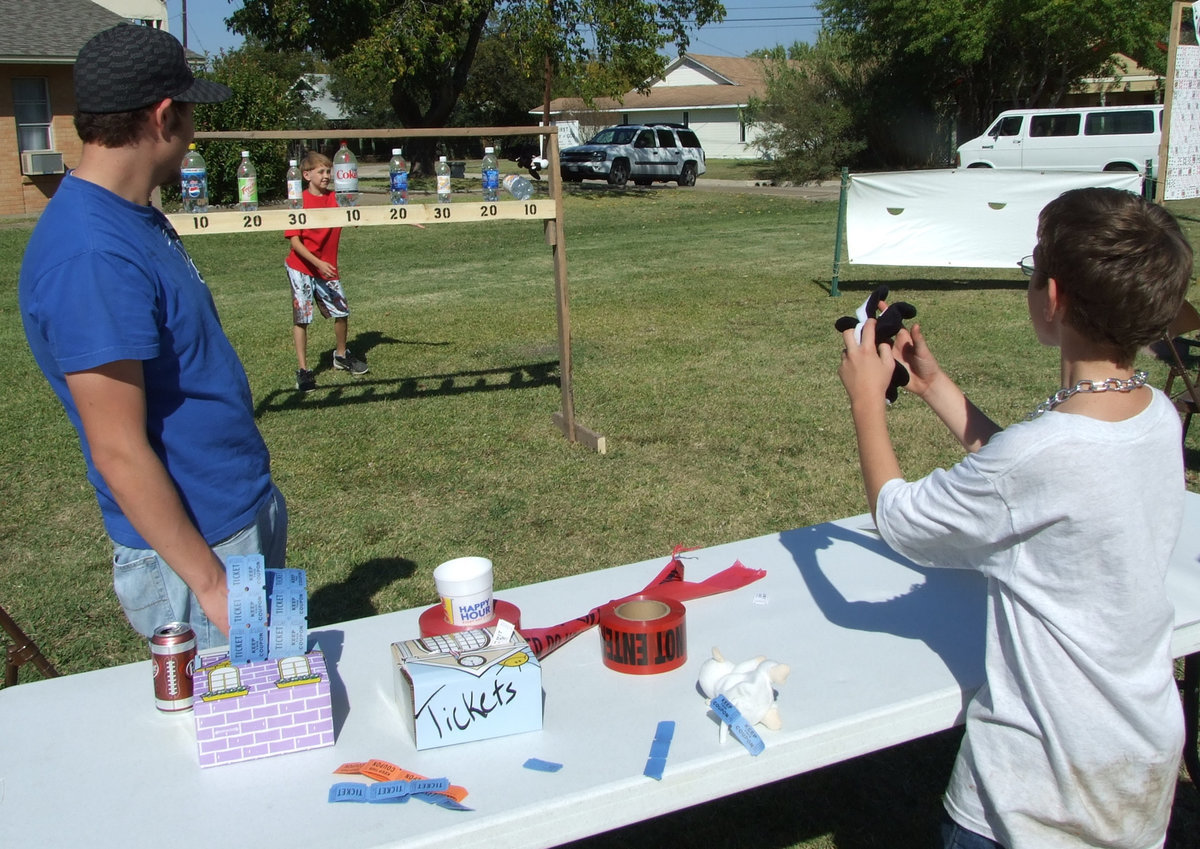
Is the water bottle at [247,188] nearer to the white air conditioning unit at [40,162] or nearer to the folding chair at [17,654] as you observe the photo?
the folding chair at [17,654]

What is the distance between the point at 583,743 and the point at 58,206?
122 cm

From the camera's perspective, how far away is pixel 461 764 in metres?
1.58

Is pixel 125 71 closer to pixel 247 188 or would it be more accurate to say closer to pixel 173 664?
pixel 173 664

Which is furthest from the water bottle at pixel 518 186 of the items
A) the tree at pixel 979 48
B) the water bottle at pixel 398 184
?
the tree at pixel 979 48

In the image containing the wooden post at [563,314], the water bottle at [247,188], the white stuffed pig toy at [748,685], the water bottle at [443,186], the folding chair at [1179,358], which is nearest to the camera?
the white stuffed pig toy at [748,685]

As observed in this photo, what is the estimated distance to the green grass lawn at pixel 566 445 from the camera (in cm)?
363

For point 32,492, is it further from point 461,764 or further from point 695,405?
point 461,764

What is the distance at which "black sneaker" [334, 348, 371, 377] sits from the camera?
746cm

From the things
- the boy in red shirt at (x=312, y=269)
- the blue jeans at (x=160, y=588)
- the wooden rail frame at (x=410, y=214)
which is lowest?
the blue jeans at (x=160, y=588)

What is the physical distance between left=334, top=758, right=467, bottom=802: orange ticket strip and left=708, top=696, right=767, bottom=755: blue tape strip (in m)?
0.43

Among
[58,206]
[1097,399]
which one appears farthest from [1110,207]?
[58,206]

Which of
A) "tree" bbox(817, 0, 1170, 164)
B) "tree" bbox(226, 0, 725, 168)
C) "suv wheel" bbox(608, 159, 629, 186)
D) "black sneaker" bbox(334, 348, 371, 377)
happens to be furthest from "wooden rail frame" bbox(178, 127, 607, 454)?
"tree" bbox(817, 0, 1170, 164)

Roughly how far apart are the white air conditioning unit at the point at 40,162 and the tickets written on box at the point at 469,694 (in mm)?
23074

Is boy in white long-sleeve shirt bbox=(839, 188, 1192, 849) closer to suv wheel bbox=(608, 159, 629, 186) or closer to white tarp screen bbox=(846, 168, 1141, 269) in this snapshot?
white tarp screen bbox=(846, 168, 1141, 269)
